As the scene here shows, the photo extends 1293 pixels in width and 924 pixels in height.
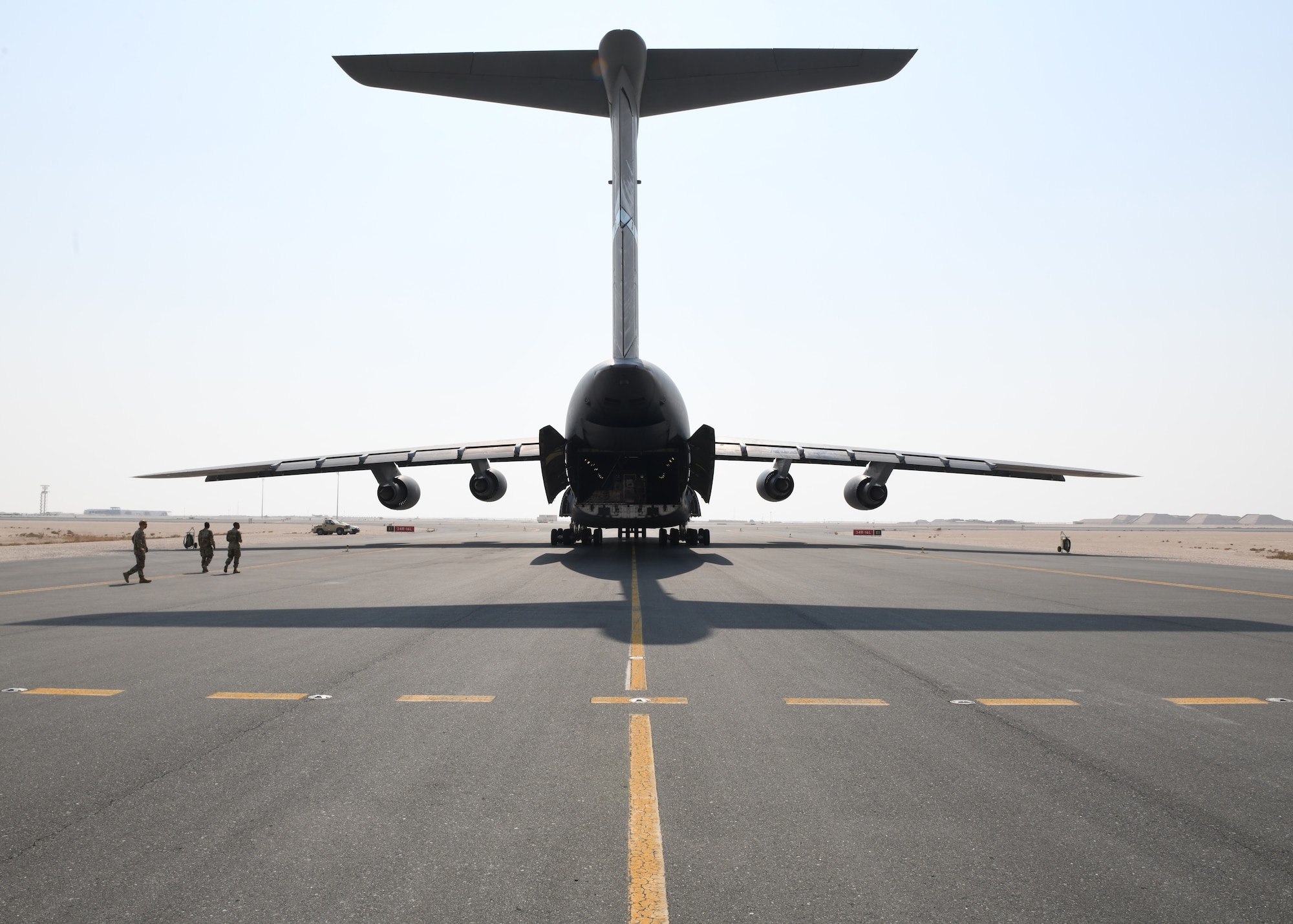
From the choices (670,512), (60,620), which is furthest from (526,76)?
(60,620)

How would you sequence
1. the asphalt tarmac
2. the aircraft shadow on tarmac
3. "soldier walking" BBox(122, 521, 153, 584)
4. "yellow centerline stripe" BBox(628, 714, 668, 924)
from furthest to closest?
"soldier walking" BBox(122, 521, 153, 584) < the aircraft shadow on tarmac < the asphalt tarmac < "yellow centerline stripe" BBox(628, 714, 668, 924)

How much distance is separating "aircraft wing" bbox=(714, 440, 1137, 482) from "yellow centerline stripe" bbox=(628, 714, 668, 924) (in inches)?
1105

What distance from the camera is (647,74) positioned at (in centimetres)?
2081

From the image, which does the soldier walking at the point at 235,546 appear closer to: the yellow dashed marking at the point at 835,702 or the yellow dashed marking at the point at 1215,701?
the yellow dashed marking at the point at 835,702

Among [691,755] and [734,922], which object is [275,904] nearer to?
[734,922]

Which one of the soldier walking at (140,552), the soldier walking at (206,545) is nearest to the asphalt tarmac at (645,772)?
the soldier walking at (140,552)

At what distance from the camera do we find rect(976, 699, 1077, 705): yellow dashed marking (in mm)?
6266

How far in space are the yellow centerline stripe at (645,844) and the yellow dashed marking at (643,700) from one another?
113 cm

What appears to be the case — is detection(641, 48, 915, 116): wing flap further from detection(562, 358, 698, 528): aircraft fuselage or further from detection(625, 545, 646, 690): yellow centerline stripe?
detection(625, 545, 646, 690): yellow centerline stripe

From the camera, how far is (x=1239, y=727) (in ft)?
18.6

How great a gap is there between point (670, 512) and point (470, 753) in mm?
19317

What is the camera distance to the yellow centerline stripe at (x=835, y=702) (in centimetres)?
621

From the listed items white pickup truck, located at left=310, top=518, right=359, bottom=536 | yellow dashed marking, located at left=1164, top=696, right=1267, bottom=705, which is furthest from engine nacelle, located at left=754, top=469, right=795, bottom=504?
white pickup truck, located at left=310, top=518, right=359, bottom=536

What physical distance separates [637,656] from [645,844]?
4.84 m
